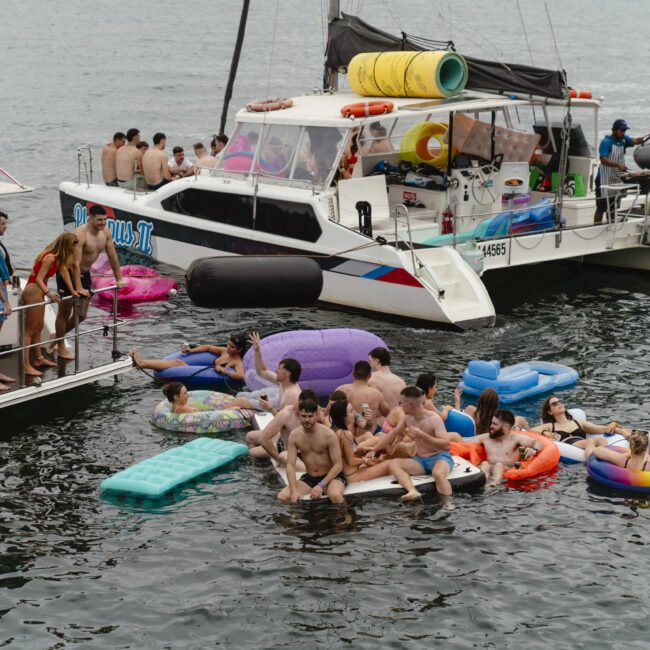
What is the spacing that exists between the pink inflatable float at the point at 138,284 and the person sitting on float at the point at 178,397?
5606mm

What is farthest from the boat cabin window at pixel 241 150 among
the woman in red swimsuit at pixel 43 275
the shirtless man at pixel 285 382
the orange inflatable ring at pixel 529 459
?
the orange inflatable ring at pixel 529 459

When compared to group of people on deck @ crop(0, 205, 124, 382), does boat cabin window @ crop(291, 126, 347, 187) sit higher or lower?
higher

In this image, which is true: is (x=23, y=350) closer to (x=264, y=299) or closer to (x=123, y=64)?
(x=264, y=299)

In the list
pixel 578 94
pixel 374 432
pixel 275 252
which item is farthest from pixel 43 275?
pixel 578 94

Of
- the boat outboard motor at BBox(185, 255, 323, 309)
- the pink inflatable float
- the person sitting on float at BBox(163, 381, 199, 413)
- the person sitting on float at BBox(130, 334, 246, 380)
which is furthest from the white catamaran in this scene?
the person sitting on float at BBox(163, 381, 199, 413)

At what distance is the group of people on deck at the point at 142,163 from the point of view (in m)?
23.5

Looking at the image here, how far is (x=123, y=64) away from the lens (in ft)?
196

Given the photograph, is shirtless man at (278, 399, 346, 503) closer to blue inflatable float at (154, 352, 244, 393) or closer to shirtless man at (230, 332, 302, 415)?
shirtless man at (230, 332, 302, 415)

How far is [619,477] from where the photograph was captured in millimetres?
13141

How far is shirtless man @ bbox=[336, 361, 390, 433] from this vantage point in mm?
14297

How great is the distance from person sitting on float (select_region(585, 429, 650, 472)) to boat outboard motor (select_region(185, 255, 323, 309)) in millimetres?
5228

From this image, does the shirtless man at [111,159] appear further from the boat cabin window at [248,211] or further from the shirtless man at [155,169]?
the boat cabin window at [248,211]

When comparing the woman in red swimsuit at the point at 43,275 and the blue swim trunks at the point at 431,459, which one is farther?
the woman in red swimsuit at the point at 43,275

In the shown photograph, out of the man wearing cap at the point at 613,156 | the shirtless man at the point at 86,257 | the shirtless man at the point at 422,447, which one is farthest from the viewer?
the man wearing cap at the point at 613,156
